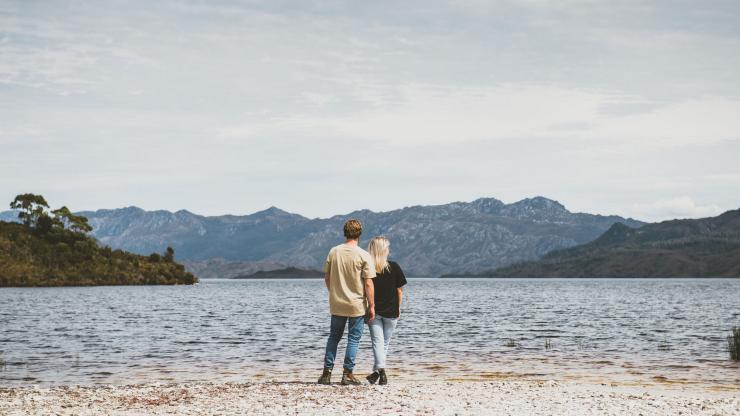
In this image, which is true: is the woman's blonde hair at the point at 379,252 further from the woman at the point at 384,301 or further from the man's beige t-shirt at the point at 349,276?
the man's beige t-shirt at the point at 349,276

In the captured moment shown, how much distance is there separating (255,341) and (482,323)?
23.2m

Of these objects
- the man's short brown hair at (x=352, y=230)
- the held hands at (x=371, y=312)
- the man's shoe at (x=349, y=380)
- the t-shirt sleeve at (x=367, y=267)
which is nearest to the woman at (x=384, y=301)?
the held hands at (x=371, y=312)

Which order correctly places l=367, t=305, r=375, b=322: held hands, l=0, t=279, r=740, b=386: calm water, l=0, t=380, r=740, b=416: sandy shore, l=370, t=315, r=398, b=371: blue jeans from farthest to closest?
l=0, t=279, r=740, b=386: calm water → l=370, t=315, r=398, b=371: blue jeans → l=367, t=305, r=375, b=322: held hands → l=0, t=380, r=740, b=416: sandy shore

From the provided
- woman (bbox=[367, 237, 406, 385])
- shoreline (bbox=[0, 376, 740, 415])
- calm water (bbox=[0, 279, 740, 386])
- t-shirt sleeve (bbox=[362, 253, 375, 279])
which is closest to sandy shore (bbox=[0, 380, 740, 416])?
shoreline (bbox=[0, 376, 740, 415])

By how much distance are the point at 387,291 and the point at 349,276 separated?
119 cm

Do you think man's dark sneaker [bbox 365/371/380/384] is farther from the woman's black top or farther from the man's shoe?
the woman's black top

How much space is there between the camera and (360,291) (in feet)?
59.7

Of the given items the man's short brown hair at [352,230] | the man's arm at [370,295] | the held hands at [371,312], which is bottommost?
the held hands at [371,312]

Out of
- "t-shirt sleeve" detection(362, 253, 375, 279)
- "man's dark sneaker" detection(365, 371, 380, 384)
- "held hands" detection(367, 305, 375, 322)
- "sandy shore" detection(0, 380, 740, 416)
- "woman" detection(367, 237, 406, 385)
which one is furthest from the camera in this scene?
"man's dark sneaker" detection(365, 371, 380, 384)

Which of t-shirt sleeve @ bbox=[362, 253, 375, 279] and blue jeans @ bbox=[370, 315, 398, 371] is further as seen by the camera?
blue jeans @ bbox=[370, 315, 398, 371]

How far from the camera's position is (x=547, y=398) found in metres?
17.8

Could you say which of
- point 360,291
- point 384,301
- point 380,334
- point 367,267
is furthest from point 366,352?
point 367,267

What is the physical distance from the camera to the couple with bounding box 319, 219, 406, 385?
18062mm

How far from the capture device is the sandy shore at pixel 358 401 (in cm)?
1578
